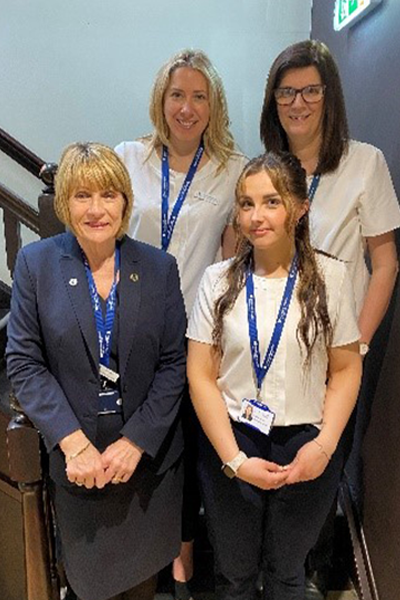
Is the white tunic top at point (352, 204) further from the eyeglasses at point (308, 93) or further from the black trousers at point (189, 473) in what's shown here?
the black trousers at point (189, 473)

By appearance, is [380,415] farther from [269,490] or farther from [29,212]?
[29,212]

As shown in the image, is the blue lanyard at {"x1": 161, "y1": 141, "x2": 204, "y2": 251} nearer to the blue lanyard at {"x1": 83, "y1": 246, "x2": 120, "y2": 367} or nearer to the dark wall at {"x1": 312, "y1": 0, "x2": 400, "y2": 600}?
the blue lanyard at {"x1": 83, "y1": 246, "x2": 120, "y2": 367}

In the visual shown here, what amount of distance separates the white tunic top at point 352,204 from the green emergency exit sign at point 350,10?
28.4 inches

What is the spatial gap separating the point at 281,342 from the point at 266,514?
0.50 meters

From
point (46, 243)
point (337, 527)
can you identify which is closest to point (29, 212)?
point (46, 243)

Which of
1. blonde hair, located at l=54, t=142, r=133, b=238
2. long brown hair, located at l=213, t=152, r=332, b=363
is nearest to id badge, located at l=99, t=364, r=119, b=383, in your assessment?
long brown hair, located at l=213, t=152, r=332, b=363

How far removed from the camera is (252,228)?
145 centimetres

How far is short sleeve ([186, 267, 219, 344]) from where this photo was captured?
59.8 inches

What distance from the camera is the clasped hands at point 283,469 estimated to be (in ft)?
4.88

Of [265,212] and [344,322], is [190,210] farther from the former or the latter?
[344,322]

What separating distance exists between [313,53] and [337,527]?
1.77 metres

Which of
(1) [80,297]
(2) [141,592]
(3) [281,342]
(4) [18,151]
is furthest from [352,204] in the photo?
(4) [18,151]

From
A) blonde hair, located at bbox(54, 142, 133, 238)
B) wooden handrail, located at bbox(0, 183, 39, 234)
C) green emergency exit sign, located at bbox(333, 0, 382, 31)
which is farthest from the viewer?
wooden handrail, located at bbox(0, 183, 39, 234)

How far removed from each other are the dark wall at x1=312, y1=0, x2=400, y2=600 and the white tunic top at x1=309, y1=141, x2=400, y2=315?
0.74ft
